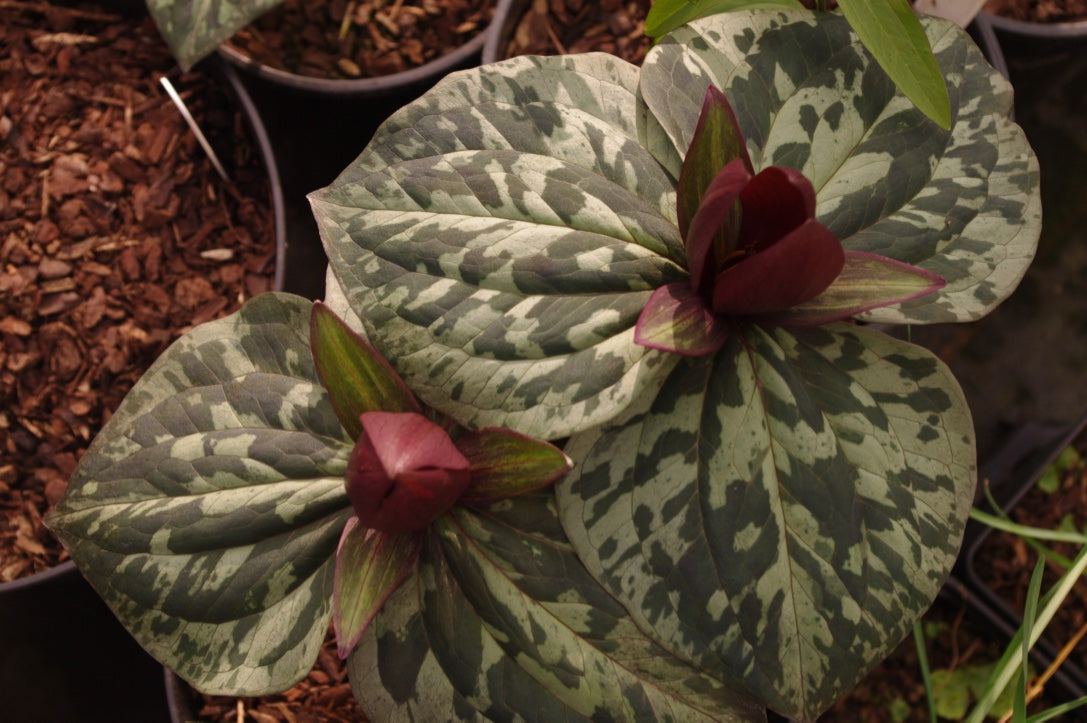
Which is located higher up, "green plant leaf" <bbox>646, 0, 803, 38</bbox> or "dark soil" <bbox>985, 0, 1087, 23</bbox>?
"green plant leaf" <bbox>646, 0, 803, 38</bbox>

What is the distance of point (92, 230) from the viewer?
1.10 metres

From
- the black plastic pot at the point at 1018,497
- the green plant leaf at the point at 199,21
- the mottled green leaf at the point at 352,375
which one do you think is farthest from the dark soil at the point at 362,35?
the black plastic pot at the point at 1018,497

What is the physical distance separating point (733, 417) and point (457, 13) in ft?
2.42

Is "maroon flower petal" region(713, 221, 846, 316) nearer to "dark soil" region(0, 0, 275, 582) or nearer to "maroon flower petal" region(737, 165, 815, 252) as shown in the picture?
"maroon flower petal" region(737, 165, 815, 252)

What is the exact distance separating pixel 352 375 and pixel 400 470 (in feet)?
0.39

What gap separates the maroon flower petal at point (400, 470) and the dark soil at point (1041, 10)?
3.27 ft

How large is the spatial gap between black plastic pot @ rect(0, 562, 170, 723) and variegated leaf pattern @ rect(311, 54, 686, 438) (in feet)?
1.91

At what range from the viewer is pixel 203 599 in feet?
2.26

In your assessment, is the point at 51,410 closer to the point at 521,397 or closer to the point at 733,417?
the point at 521,397

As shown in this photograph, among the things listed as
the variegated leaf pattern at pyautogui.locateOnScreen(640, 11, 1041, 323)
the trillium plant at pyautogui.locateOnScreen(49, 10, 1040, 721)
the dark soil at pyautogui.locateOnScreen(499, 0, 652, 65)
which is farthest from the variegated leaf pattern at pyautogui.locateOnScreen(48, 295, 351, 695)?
the dark soil at pyautogui.locateOnScreen(499, 0, 652, 65)

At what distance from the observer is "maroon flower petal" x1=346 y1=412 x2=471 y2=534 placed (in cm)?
56

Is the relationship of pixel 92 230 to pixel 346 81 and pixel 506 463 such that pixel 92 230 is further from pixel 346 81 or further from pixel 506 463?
pixel 506 463

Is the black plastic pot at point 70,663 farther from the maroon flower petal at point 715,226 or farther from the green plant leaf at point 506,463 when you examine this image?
the maroon flower petal at point 715,226

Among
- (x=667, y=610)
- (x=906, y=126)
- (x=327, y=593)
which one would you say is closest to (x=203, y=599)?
Result: (x=327, y=593)
